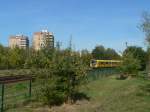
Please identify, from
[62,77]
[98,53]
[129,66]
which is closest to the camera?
[62,77]

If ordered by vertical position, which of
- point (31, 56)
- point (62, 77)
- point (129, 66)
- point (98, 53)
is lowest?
point (62, 77)

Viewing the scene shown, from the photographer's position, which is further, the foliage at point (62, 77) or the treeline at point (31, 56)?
the treeline at point (31, 56)

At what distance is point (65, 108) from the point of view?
15617 millimetres

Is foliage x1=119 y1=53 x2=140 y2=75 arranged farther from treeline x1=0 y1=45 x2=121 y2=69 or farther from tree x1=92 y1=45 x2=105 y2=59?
tree x1=92 y1=45 x2=105 y2=59

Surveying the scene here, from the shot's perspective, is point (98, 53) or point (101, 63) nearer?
point (101, 63)

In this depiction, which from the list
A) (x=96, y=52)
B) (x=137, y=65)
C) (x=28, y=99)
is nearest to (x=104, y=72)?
(x=137, y=65)

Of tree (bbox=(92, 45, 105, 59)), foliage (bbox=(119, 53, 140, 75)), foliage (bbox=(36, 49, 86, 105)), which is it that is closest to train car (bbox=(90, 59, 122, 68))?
foliage (bbox=(119, 53, 140, 75))

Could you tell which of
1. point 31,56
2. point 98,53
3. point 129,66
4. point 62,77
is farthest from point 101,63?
point 31,56

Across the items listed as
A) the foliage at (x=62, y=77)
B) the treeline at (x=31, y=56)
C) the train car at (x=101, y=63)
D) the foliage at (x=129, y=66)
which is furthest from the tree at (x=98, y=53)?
the foliage at (x=62, y=77)

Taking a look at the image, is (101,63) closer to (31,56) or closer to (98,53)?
(98,53)

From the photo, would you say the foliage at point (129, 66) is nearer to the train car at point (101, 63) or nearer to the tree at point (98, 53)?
the train car at point (101, 63)

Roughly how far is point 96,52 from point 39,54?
117 meters

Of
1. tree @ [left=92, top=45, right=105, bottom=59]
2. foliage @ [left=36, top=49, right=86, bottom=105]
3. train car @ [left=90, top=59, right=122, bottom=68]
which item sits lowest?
foliage @ [left=36, top=49, right=86, bottom=105]

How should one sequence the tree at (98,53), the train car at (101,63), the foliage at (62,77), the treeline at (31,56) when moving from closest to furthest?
the foliage at (62,77) → the treeline at (31,56) → the train car at (101,63) → the tree at (98,53)
